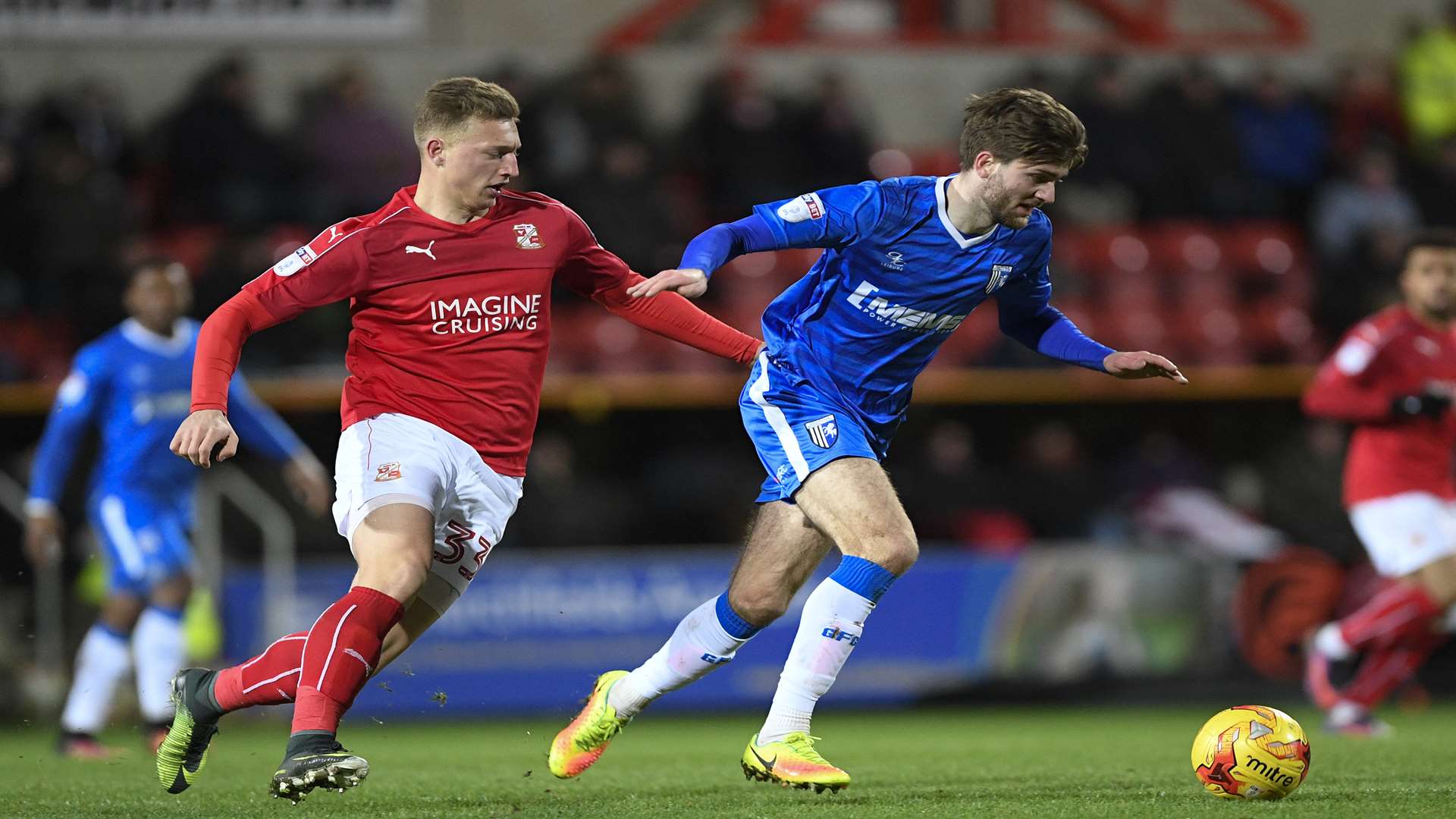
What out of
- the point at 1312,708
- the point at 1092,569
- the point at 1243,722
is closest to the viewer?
the point at 1243,722

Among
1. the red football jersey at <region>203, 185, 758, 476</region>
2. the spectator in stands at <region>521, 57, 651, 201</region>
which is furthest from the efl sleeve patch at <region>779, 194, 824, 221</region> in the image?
the spectator in stands at <region>521, 57, 651, 201</region>

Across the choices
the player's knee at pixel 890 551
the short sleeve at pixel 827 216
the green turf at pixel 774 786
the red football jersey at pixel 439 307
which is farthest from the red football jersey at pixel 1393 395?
the red football jersey at pixel 439 307

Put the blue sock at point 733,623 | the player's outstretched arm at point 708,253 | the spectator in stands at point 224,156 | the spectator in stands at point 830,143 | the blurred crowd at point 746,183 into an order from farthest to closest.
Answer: the spectator in stands at point 830,143 < the spectator in stands at point 224,156 < the blurred crowd at point 746,183 < the blue sock at point 733,623 < the player's outstretched arm at point 708,253

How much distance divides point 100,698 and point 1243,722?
562 centimetres

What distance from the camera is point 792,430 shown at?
221 inches

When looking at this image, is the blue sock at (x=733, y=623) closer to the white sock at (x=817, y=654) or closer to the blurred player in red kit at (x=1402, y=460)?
the white sock at (x=817, y=654)

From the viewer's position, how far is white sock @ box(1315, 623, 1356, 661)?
908 centimetres

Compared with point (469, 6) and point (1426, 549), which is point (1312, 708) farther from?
point (469, 6)

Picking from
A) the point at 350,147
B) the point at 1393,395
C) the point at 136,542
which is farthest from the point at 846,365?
the point at 350,147

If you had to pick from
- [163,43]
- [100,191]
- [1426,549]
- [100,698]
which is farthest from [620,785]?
[163,43]

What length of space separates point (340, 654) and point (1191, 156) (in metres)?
11.9

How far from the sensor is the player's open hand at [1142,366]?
5.59m

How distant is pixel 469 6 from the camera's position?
658 inches

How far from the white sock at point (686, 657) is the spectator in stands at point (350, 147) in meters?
8.49
